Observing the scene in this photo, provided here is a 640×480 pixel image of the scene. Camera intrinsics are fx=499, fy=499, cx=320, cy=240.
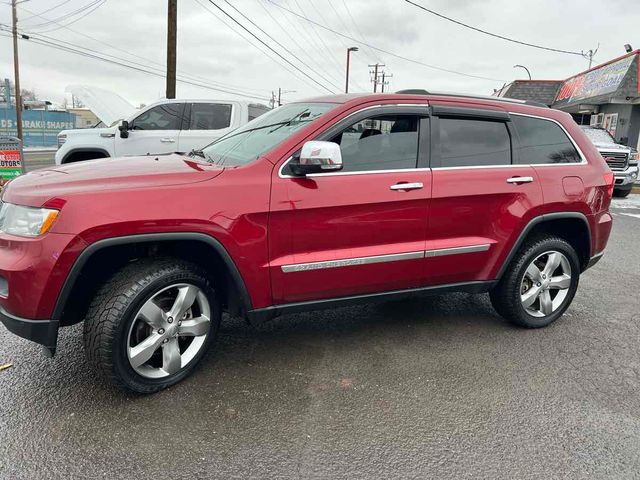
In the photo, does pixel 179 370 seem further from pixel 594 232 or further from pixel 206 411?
pixel 594 232

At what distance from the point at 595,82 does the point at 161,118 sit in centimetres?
2109

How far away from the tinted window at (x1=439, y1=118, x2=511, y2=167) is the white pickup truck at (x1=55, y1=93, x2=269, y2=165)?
5977mm

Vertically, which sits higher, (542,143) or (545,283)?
(542,143)

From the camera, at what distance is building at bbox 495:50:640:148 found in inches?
752

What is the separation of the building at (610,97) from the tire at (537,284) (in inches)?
581

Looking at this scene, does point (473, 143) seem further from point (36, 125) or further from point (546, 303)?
point (36, 125)

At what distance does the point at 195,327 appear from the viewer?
2.99 m

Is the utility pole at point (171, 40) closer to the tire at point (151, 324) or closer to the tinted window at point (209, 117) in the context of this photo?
the tinted window at point (209, 117)

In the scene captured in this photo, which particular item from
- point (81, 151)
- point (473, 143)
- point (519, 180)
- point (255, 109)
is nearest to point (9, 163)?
point (81, 151)

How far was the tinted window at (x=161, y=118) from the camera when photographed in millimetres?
9016

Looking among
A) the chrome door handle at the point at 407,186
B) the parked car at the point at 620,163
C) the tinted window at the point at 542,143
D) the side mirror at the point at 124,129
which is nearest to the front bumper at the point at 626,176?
the parked car at the point at 620,163

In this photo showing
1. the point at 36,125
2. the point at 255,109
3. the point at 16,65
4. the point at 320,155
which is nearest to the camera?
the point at 320,155

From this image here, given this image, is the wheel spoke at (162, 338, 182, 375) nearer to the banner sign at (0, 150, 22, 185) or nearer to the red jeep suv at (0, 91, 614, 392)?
the red jeep suv at (0, 91, 614, 392)

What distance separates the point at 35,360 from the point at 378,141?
2.71 m
